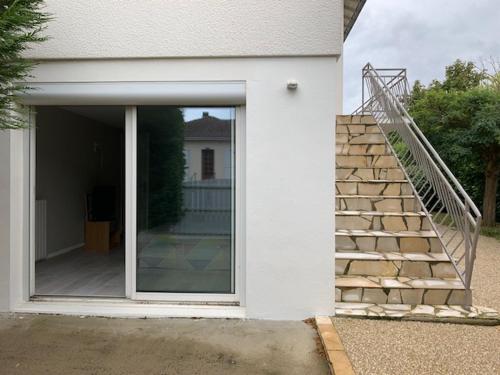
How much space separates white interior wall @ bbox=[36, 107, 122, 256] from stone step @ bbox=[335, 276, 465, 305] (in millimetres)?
4805

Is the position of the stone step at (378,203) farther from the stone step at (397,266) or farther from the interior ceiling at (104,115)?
the interior ceiling at (104,115)

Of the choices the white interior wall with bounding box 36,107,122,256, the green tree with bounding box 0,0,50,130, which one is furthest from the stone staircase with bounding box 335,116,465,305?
the white interior wall with bounding box 36,107,122,256

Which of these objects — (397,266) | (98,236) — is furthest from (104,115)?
(397,266)

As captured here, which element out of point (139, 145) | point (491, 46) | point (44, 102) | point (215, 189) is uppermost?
point (491, 46)

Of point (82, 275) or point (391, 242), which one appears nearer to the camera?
point (391, 242)

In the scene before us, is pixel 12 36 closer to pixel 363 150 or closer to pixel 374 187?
pixel 374 187

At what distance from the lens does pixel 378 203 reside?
5.10 m

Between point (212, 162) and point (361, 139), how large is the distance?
3355mm

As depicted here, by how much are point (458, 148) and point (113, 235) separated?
7.47m

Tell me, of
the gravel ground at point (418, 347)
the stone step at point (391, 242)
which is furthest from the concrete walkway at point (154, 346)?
the stone step at point (391, 242)

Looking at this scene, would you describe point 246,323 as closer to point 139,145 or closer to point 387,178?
point 139,145

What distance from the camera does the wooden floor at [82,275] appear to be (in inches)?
165

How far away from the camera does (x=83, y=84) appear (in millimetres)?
3719

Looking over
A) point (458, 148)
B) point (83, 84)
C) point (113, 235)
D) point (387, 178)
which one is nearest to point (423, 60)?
point (458, 148)
